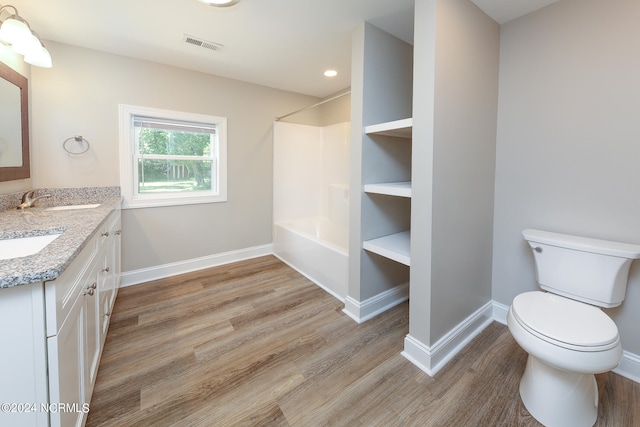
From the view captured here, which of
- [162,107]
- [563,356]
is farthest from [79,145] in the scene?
[563,356]

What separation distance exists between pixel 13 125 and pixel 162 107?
1.11 m

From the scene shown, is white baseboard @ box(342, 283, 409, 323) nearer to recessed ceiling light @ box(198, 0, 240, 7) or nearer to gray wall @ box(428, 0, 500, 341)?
gray wall @ box(428, 0, 500, 341)

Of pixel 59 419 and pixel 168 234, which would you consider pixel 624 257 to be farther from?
pixel 168 234

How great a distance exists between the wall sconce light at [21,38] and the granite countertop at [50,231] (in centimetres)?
102

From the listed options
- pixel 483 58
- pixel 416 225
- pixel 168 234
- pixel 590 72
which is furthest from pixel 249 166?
pixel 590 72

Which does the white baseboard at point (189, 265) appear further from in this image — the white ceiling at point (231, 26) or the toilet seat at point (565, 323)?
the toilet seat at point (565, 323)

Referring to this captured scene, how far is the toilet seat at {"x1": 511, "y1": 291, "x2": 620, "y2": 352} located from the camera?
3.69 feet

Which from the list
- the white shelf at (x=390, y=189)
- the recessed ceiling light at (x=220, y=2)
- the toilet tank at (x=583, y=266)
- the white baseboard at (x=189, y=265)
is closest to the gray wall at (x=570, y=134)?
the toilet tank at (x=583, y=266)

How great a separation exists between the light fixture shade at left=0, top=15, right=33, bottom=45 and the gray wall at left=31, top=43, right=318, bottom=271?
753 mm

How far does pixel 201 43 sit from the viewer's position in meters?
2.25

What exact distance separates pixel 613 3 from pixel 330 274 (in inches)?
101

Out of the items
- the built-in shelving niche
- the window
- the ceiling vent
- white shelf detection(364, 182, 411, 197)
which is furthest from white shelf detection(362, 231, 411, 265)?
the ceiling vent

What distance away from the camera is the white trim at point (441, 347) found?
1583 mm

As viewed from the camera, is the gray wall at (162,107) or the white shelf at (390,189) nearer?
the white shelf at (390,189)
